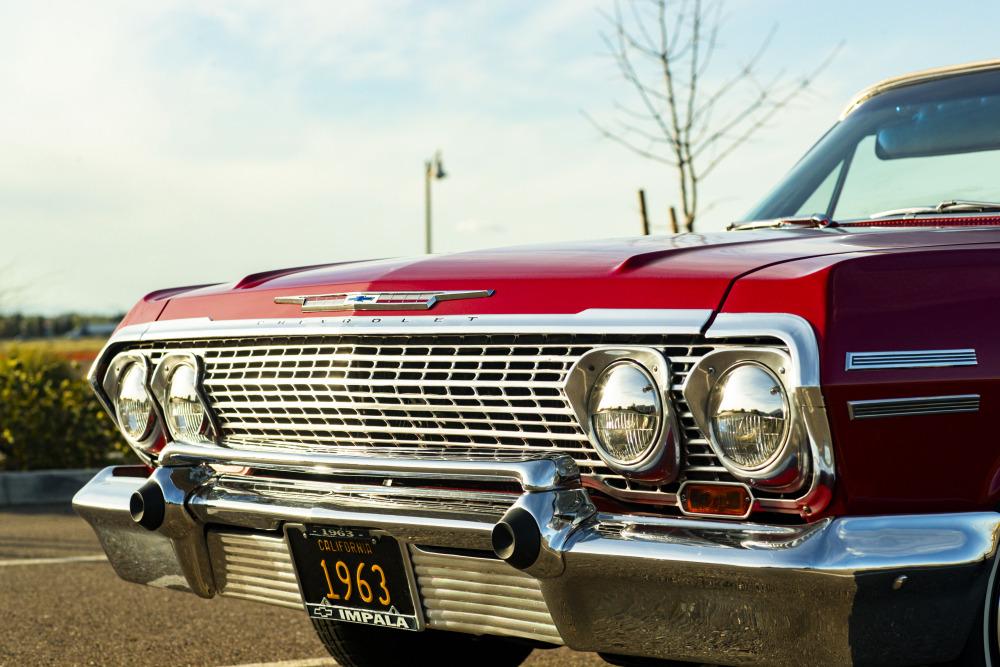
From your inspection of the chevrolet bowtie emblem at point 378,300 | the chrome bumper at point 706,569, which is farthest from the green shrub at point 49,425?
the chrome bumper at point 706,569

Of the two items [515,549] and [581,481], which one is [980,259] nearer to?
[581,481]

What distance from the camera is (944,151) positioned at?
12.6 ft

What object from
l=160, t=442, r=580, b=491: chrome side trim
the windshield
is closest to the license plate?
l=160, t=442, r=580, b=491: chrome side trim

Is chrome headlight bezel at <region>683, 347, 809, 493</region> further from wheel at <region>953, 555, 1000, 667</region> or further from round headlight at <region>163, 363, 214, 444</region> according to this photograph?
round headlight at <region>163, 363, 214, 444</region>

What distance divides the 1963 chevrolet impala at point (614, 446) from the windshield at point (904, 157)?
0.90 ft

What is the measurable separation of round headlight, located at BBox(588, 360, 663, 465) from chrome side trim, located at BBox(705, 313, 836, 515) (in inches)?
8.1

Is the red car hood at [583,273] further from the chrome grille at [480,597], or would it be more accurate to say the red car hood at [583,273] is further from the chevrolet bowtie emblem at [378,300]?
the chrome grille at [480,597]

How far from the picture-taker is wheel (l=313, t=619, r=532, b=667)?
3564 millimetres

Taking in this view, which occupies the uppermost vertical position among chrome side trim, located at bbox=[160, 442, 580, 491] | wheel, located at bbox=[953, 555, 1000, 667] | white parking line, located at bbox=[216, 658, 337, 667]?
chrome side trim, located at bbox=[160, 442, 580, 491]

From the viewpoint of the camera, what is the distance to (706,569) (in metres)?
2.30

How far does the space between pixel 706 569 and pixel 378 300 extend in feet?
3.21

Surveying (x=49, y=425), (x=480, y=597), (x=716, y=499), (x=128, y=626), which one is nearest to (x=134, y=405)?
(x=480, y=597)

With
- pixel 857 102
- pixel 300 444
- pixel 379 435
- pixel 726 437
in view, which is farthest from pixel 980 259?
pixel 857 102

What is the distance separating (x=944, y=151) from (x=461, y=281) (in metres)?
1.82
